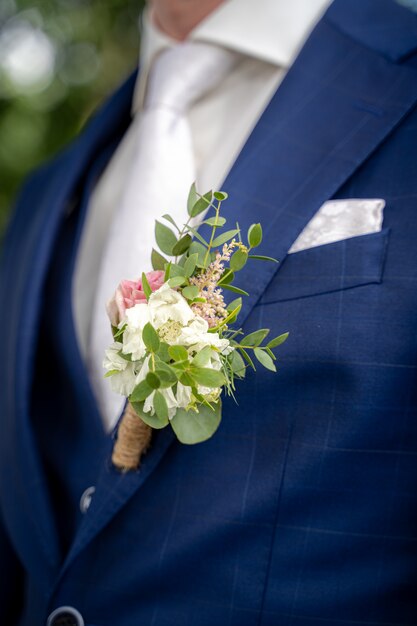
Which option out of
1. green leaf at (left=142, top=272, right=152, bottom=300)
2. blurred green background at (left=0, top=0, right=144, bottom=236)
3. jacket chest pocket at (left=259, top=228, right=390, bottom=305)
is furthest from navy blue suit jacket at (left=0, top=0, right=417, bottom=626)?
blurred green background at (left=0, top=0, right=144, bottom=236)

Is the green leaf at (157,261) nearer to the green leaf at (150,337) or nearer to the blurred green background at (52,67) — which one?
the green leaf at (150,337)

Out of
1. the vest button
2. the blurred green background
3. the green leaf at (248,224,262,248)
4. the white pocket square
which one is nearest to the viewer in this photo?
the green leaf at (248,224,262,248)

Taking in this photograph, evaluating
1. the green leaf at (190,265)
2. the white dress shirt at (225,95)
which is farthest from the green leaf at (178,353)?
the white dress shirt at (225,95)

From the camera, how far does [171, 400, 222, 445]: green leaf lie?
0.76 meters

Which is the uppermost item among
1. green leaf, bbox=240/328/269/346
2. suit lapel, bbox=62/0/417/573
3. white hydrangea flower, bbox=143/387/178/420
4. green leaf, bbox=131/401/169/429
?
white hydrangea flower, bbox=143/387/178/420

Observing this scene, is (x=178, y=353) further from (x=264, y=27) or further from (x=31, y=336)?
(x=264, y=27)

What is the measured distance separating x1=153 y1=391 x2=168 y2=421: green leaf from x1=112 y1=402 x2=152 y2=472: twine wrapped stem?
0.59 ft

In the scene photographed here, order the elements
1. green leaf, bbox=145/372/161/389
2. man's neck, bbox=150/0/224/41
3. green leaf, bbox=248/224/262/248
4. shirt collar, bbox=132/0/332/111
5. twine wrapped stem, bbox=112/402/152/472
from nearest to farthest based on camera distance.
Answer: green leaf, bbox=145/372/161/389 < green leaf, bbox=248/224/262/248 < twine wrapped stem, bbox=112/402/152/472 < shirt collar, bbox=132/0/332/111 < man's neck, bbox=150/0/224/41

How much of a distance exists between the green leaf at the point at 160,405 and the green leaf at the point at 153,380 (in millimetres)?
16

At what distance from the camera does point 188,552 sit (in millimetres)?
1068

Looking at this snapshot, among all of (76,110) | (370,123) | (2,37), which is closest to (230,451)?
(370,123)

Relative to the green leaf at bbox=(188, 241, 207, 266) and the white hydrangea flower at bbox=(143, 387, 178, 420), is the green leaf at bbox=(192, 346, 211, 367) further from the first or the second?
the green leaf at bbox=(188, 241, 207, 266)

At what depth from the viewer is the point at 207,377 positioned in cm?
70

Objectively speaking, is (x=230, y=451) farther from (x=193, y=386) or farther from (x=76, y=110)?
(x=76, y=110)
